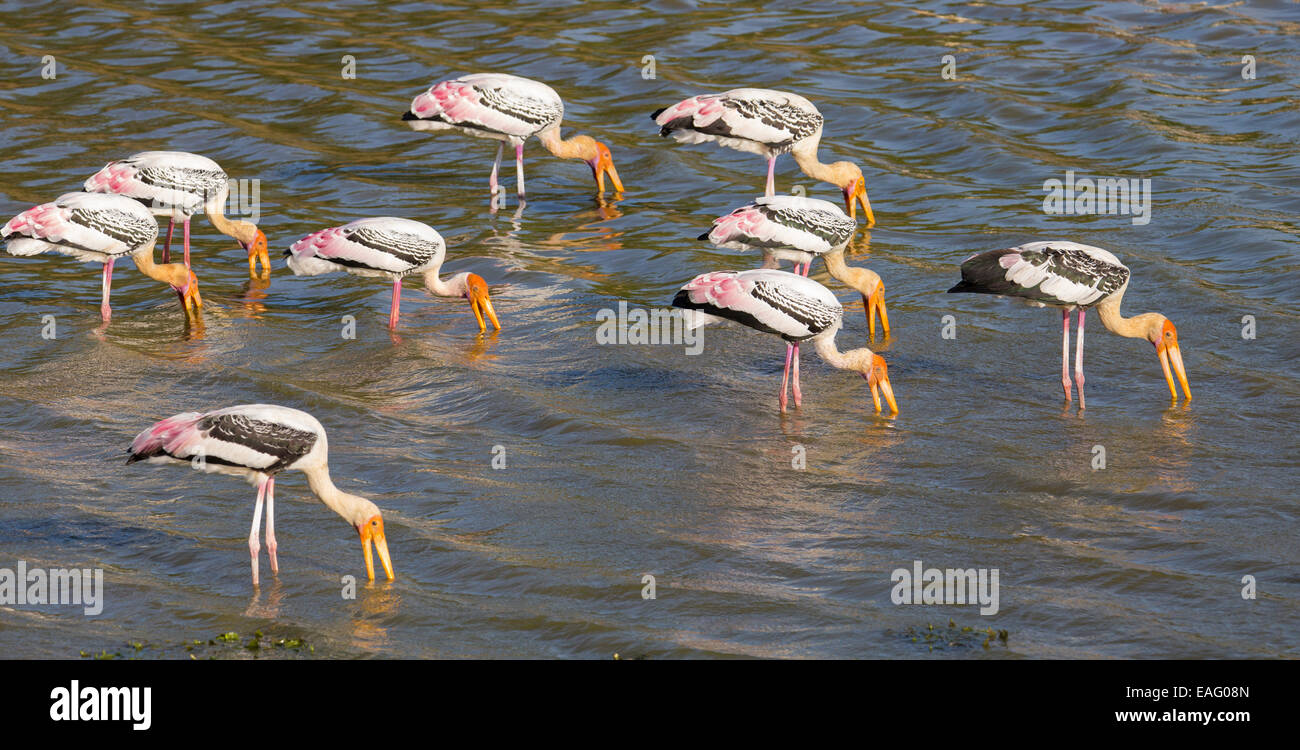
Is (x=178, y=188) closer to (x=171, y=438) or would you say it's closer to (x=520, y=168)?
(x=520, y=168)

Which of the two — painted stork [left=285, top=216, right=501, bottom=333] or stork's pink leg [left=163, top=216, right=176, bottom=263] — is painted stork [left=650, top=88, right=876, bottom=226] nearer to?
painted stork [left=285, top=216, right=501, bottom=333]

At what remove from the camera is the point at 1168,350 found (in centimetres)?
1189

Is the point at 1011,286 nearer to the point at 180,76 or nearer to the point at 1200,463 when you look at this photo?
the point at 1200,463

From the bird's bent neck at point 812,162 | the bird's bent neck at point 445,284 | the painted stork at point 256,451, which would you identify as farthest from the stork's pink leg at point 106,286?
the bird's bent neck at point 812,162

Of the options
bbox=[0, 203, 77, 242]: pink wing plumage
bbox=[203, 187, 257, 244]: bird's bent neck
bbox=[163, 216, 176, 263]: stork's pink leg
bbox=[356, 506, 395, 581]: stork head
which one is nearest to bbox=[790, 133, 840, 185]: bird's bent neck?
bbox=[203, 187, 257, 244]: bird's bent neck

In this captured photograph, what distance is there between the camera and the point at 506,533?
982 centimetres

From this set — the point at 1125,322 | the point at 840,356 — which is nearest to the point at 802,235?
the point at 840,356

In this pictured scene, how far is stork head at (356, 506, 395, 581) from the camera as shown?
904 centimetres

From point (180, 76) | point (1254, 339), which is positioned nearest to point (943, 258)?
point (1254, 339)

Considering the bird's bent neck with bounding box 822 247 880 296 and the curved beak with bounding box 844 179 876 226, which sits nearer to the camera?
the bird's bent neck with bounding box 822 247 880 296

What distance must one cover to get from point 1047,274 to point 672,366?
2.93 meters

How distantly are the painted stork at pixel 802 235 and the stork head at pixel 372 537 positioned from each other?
17.1 ft

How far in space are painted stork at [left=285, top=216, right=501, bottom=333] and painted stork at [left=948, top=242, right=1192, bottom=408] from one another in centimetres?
413
